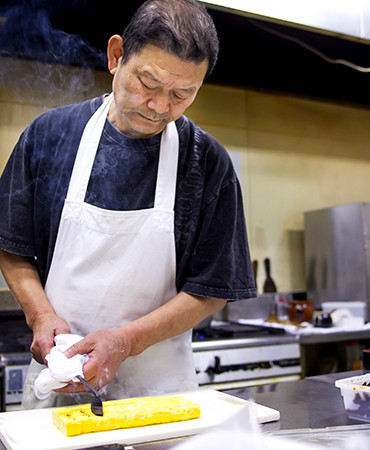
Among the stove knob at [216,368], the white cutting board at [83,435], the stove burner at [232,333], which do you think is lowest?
the stove knob at [216,368]

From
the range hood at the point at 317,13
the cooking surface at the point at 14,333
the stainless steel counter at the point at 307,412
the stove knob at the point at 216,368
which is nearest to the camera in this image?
the stainless steel counter at the point at 307,412

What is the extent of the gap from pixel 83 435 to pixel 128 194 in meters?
0.62

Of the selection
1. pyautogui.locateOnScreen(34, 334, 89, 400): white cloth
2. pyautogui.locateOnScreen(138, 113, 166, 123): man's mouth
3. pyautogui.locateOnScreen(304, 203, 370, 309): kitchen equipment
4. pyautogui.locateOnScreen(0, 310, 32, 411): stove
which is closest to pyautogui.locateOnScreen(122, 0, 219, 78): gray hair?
pyautogui.locateOnScreen(138, 113, 166, 123): man's mouth

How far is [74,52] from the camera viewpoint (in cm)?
167

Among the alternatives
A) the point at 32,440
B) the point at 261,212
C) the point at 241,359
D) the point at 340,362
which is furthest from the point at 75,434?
the point at 261,212

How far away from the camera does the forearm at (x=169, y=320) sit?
1239mm

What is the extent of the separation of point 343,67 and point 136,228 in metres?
2.84

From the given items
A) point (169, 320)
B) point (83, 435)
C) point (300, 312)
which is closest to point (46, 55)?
point (169, 320)

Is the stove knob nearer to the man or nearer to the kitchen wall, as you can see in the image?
the man

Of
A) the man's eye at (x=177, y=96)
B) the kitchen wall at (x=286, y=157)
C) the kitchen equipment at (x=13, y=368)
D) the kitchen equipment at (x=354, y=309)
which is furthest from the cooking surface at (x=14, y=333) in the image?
the kitchen equipment at (x=354, y=309)

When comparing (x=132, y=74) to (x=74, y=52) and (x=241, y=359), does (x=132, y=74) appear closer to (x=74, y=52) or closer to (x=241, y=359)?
(x=74, y=52)

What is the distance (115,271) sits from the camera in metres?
1.32

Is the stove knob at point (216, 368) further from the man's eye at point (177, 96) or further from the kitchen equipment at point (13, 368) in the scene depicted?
the man's eye at point (177, 96)

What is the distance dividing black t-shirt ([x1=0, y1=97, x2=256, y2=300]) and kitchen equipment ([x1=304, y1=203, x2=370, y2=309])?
7.46 ft
